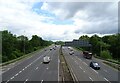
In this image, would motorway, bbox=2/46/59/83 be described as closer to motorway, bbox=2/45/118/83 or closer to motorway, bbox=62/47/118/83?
motorway, bbox=2/45/118/83

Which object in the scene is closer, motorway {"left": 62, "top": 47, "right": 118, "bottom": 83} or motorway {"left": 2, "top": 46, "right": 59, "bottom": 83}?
motorway {"left": 62, "top": 47, "right": 118, "bottom": 83}

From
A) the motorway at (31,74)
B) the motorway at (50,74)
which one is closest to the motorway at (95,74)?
the motorway at (50,74)

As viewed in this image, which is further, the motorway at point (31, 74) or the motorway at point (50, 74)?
the motorway at point (31, 74)

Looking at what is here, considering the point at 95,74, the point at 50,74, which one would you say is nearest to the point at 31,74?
the point at 50,74

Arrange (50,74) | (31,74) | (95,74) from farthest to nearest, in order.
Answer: (31,74) < (50,74) < (95,74)

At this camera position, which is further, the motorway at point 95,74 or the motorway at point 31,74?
the motorway at point 31,74

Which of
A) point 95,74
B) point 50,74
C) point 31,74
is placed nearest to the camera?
point 95,74

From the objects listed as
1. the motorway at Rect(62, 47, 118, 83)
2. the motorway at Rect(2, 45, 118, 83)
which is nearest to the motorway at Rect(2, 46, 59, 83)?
the motorway at Rect(2, 45, 118, 83)

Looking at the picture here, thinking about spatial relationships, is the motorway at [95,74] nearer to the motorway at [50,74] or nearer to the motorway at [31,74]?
the motorway at [50,74]

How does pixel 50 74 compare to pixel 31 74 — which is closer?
pixel 50 74

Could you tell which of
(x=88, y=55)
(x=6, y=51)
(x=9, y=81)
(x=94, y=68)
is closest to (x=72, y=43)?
(x=88, y=55)

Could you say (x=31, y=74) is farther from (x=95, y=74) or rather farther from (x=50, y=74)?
(x=95, y=74)

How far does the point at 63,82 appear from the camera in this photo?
1310 inches

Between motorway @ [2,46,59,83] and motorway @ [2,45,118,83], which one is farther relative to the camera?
motorway @ [2,46,59,83]
